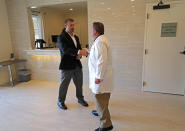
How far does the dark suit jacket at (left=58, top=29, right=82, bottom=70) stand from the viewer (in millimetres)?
2326

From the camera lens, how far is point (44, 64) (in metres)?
4.17

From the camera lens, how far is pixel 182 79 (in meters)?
3.03

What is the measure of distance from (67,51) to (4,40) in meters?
2.73

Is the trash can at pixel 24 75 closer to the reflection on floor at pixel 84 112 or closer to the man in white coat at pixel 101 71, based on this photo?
the reflection on floor at pixel 84 112

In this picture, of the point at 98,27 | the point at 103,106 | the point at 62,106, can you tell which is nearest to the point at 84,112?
the point at 62,106

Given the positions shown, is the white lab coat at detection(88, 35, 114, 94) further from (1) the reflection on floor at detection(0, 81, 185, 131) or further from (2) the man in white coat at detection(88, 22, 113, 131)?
(1) the reflection on floor at detection(0, 81, 185, 131)

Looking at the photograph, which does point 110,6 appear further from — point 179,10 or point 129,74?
point 129,74

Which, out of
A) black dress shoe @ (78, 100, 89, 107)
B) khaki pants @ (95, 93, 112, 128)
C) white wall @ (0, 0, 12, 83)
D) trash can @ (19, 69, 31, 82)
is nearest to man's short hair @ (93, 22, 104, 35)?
khaki pants @ (95, 93, 112, 128)

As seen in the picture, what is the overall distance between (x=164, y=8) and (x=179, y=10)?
0.27 metres

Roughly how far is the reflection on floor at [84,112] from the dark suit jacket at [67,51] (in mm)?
815

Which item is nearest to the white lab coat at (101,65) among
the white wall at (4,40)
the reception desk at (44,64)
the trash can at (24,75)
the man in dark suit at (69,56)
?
the man in dark suit at (69,56)

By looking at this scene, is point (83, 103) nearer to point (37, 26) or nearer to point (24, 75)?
point (24, 75)

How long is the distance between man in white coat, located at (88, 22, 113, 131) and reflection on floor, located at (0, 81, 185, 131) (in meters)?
0.35

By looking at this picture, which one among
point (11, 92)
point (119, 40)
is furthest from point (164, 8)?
point (11, 92)
